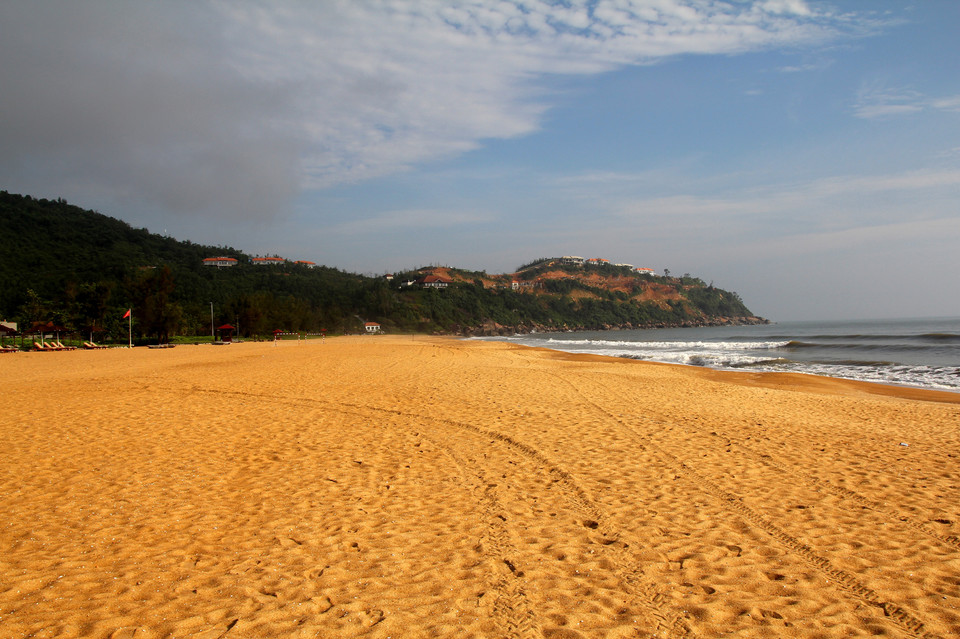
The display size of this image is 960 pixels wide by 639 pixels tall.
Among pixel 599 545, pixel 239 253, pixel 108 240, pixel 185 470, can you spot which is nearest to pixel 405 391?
pixel 185 470

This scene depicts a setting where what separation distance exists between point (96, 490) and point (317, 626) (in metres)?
3.97

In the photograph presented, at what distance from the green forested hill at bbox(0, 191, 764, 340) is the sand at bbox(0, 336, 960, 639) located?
43.7 metres

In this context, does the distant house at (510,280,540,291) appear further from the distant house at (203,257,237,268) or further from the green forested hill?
the distant house at (203,257,237,268)

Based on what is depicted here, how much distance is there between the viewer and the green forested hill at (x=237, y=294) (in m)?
45.4

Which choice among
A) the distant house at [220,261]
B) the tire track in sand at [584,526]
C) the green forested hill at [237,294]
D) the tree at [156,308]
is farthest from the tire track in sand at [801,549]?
the distant house at [220,261]

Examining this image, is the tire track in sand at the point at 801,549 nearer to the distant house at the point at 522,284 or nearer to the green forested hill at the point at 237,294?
the green forested hill at the point at 237,294

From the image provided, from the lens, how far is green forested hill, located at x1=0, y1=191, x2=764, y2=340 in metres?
45.4

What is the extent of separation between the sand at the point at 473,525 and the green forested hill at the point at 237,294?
43675 mm

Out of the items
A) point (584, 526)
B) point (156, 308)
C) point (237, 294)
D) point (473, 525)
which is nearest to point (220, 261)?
point (237, 294)

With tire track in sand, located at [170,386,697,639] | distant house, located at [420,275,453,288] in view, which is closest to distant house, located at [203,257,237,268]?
distant house, located at [420,275,453,288]

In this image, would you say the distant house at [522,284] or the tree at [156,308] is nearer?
the tree at [156,308]

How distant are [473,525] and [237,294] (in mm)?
73870

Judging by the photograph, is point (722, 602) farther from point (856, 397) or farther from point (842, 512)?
point (856, 397)

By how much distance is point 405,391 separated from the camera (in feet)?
41.3
